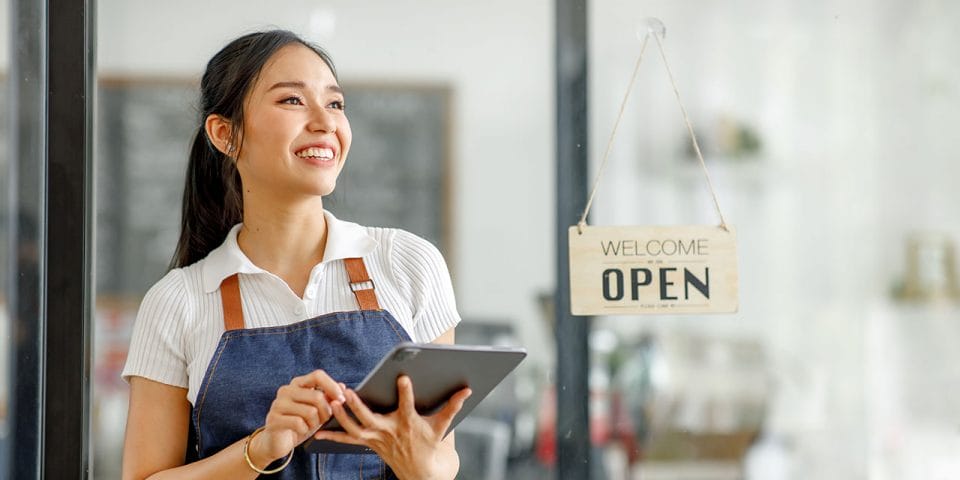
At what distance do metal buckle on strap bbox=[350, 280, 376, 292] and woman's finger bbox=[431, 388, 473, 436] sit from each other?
27 centimetres

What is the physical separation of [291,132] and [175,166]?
1.58 ft

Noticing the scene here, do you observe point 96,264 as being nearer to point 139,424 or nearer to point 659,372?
point 139,424

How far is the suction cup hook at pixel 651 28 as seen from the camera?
1.77 meters

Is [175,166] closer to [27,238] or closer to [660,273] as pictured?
[27,238]

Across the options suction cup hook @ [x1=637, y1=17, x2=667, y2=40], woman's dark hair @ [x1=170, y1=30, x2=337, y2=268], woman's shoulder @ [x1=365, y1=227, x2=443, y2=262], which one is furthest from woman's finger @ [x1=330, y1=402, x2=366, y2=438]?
suction cup hook @ [x1=637, y1=17, x2=667, y2=40]

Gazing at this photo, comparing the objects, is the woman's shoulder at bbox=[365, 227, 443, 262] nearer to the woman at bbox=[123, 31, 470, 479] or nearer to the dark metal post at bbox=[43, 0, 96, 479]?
the woman at bbox=[123, 31, 470, 479]

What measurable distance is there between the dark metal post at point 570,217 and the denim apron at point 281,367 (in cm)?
37

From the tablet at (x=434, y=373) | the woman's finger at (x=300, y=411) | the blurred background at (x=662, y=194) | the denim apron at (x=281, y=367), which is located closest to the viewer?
the tablet at (x=434, y=373)

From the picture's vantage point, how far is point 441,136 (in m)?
1.87

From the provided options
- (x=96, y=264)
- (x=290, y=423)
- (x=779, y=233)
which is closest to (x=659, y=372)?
(x=779, y=233)

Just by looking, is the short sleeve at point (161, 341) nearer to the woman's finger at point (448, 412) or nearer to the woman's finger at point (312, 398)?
the woman's finger at point (312, 398)

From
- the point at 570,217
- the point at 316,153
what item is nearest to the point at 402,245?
the point at 316,153

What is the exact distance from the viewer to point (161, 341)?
145cm

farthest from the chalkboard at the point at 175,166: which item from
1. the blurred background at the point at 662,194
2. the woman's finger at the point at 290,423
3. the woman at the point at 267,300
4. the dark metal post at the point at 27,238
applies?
the woman's finger at the point at 290,423
